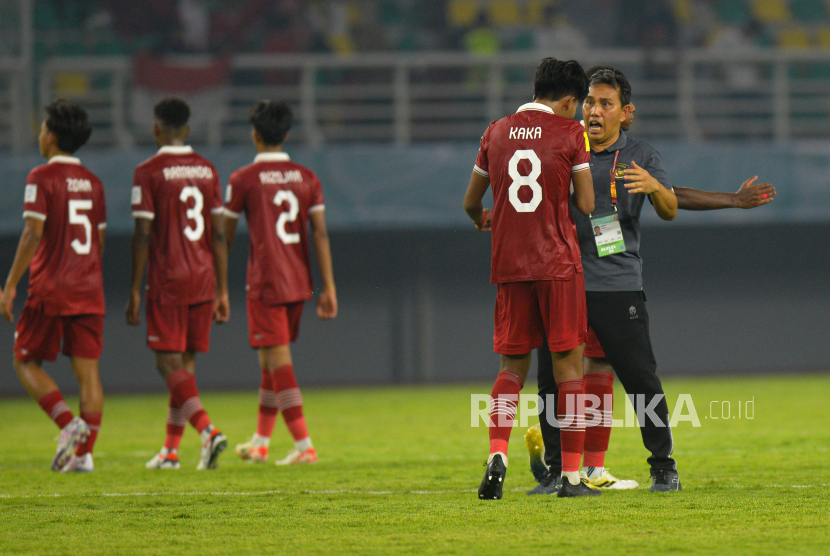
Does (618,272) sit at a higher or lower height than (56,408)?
Result: higher

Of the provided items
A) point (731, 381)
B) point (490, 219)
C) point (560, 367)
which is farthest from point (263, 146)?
point (731, 381)

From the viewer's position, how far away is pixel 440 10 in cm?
1606

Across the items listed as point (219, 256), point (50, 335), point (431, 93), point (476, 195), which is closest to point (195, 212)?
point (219, 256)

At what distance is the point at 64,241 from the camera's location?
618 cm

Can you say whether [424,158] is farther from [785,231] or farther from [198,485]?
[198,485]

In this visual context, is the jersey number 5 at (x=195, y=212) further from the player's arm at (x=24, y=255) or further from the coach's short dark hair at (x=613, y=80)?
the coach's short dark hair at (x=613, y=80)

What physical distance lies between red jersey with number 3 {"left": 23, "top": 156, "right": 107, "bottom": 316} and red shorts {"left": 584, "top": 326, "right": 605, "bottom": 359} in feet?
9.44

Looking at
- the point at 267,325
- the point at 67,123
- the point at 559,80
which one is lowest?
the point at 267,325

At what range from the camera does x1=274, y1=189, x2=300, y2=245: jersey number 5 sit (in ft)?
21.4

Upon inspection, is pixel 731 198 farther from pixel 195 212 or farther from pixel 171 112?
Result: pixel 171 112

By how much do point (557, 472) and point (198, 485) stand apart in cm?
177

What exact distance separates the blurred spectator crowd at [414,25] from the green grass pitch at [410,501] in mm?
8011

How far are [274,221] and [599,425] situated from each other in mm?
2559

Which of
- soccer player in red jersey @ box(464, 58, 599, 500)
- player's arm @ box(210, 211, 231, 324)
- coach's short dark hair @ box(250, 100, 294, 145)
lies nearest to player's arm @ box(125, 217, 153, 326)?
player's arm @ box(210, 211, 231, 324)
